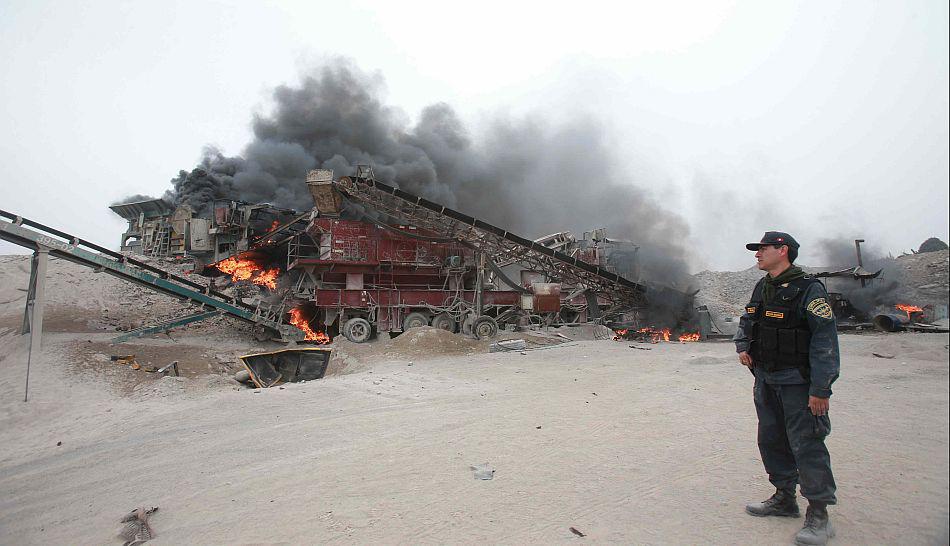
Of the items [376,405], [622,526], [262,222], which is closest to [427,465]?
[622,526]

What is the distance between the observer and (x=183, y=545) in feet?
9.14

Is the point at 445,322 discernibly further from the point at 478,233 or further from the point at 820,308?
the point at 820,308

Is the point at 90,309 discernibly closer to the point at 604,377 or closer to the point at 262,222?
the point at 262,222

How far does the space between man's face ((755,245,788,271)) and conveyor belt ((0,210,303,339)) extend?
14.5 m

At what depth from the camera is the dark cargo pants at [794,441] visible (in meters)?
2.47

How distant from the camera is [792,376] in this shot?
8.68 ft

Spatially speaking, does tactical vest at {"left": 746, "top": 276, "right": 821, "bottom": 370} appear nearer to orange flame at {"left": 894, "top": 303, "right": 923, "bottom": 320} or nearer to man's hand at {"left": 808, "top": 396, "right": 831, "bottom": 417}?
man's hand at {"left": 808, "top": 396, "right": 831, "bottom": 417}

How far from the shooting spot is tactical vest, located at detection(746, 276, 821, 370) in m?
2.65

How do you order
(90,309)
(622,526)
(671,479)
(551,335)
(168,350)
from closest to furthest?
(622,526)
(671,479)
(168,350)
(551,335)
(90,309)

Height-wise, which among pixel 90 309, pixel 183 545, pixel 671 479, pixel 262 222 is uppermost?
pixel 262 222

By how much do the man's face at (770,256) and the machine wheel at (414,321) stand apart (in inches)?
539

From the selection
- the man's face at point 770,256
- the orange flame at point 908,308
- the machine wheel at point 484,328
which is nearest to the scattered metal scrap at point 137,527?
the man's face at point 770,256

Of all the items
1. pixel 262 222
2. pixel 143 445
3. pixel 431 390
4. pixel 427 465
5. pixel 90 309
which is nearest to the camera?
pixel 427 465

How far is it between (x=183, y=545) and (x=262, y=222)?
22238 millimetres
